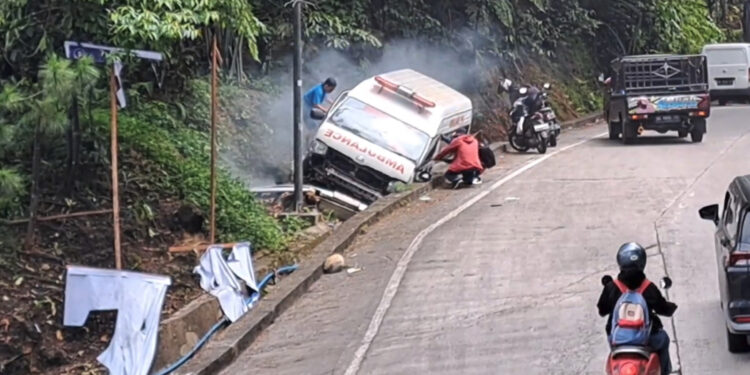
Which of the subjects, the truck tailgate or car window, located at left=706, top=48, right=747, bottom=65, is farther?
car window, located at left=706, top=48, right=747, bottom=65

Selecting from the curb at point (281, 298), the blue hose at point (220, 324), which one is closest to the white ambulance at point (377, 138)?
the curb at point (281, 298)

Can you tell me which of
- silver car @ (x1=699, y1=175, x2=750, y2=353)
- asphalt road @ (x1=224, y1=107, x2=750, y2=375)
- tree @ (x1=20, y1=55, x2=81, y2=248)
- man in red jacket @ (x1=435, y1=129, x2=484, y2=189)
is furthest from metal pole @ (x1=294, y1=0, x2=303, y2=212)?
silver car @ (x1=699, y1=175, x2=750, y2=353)

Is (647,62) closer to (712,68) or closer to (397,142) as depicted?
(397,142)

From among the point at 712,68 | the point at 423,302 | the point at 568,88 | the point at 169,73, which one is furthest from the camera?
the point at 712,68

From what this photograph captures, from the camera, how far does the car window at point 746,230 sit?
896 centimetres

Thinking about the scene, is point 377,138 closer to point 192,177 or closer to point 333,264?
point 192,177

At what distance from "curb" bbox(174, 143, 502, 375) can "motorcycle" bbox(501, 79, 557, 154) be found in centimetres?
698

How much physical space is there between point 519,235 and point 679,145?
11.5 m

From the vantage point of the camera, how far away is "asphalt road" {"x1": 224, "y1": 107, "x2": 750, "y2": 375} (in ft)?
32.3

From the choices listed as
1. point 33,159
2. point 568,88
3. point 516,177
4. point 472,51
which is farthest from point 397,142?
point 568,88

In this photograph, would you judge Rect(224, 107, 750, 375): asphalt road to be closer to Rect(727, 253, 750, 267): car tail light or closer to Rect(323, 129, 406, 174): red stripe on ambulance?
Result: Rect(727, 253, 750, 267): car tail light

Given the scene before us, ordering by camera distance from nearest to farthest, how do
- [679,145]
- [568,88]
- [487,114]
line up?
[679,145] → [487,114] → [568,88]

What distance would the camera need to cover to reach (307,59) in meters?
23.8

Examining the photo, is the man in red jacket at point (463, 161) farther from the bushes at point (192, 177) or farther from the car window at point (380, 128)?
the bushes at point (192, 177)
